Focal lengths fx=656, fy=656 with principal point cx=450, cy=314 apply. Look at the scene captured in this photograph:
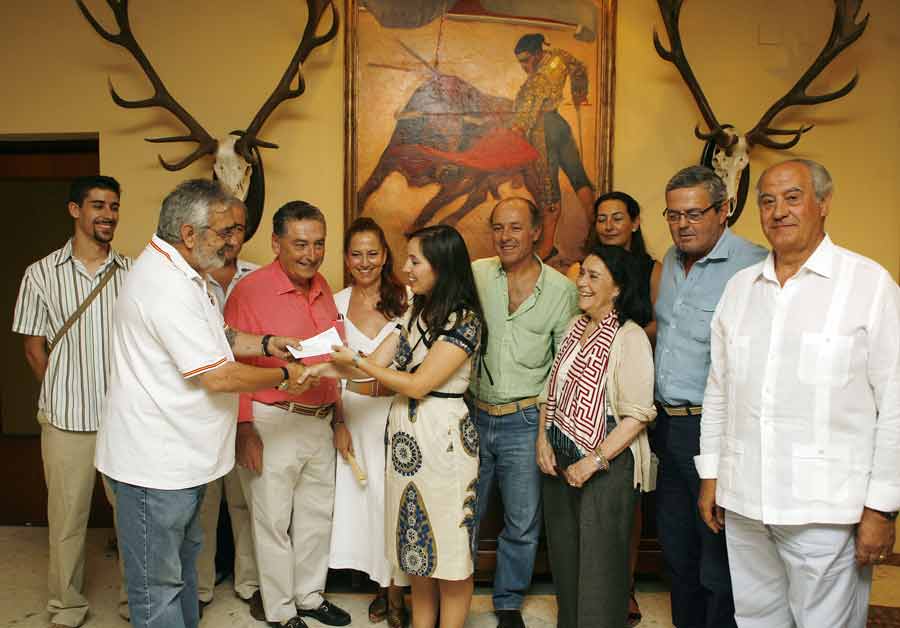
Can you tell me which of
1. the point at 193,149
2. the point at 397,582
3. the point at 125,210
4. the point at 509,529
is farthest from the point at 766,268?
the point at 125,210

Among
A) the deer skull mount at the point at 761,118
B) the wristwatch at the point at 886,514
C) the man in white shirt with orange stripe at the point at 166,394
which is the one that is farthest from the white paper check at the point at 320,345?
the deer skull mount at the point at 761,118

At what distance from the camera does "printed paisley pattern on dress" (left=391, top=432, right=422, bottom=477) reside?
8.05 feet

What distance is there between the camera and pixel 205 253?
7.11 ft

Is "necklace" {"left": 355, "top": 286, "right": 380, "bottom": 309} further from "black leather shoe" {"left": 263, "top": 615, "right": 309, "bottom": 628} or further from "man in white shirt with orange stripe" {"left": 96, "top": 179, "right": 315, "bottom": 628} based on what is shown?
"black leather shoe" {"left": 263, "top": 615, "right": 309, "bottom": 628}

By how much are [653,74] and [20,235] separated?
6.22 metres

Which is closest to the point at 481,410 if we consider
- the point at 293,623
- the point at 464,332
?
the point at 464,332

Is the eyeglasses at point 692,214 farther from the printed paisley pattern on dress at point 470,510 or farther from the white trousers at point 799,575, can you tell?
the printed paisley pattern on dress at point 470,510

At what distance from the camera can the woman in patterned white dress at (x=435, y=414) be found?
241cm

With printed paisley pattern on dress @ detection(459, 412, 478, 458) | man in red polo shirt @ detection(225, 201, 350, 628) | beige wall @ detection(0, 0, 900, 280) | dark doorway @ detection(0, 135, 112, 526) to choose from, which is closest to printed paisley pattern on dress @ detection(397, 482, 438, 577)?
printed paisley pattern on dress @ detection(459, 412, 478, 458)

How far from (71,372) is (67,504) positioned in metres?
0.59

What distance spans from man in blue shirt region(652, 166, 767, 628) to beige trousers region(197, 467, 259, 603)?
76.2 inches

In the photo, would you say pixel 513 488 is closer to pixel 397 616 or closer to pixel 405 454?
pixel 405 454

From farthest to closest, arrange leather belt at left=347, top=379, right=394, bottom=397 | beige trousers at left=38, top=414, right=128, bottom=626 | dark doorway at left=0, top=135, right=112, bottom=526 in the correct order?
dark doorway at left=0, top=135, right=112, bottom=526
leather belt at left=347, top=379, right=394, bottom=397
beige trousers at left=38, top=414, right=128, bottom=626

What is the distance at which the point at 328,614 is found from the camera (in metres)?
3.03
